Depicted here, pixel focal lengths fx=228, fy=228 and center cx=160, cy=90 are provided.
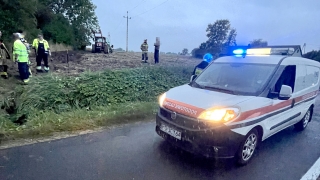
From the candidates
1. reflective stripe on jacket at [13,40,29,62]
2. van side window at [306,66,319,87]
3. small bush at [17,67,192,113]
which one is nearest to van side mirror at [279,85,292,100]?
van side window at [306,66,319,87]

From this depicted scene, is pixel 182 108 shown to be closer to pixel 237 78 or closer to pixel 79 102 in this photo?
pixel 237 78

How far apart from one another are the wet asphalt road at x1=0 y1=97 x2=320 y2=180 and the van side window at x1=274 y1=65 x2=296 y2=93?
127cm

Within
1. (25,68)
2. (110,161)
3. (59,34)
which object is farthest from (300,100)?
(59,34)

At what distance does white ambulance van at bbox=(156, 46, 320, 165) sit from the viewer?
131 inches

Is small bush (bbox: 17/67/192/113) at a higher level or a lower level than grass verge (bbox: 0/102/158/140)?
higher

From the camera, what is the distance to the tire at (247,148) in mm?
3588

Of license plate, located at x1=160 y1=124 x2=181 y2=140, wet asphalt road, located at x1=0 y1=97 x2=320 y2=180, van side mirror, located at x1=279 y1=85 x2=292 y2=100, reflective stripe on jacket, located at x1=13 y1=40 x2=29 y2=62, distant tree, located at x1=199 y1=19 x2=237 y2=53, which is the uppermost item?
distant tree, located at x1=199 y1=19 x2=237 y2=53

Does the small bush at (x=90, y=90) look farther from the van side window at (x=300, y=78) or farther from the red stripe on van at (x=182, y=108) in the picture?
the van side window at (x=300, y=78)

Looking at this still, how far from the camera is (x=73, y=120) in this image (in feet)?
17.1

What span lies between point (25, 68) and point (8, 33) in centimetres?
1192

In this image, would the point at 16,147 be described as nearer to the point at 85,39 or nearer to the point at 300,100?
the point at 300,100

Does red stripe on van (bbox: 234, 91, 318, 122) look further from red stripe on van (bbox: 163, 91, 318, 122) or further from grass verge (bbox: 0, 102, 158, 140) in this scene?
grass verge (bbox: 0, 102, 158, 140)

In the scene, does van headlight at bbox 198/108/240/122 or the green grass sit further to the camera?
the green grass

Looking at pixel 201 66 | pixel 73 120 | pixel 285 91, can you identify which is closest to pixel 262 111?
pixel 285 91
